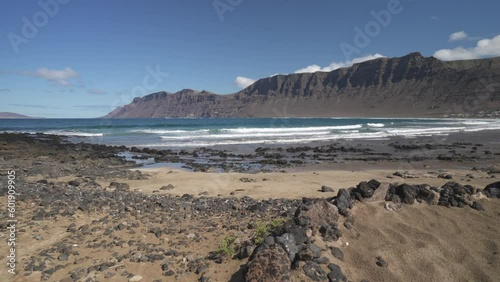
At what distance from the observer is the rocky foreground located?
4773mm

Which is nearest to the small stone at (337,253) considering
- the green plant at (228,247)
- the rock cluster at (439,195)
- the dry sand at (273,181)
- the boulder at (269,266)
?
the boulder at (269,266)

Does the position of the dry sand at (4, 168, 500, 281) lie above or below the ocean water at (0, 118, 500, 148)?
above

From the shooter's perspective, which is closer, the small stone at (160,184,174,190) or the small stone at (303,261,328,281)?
the small stone at (303,261,328,281)

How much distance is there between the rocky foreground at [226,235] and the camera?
4.77 m

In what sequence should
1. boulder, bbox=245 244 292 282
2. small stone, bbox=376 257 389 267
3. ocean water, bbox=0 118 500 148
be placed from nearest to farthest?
boulder, bbox=245 244 292 282 < small stone, bbox=376 257 389 267 < ocean water, bbox=0 118 500 148

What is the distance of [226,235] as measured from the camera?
20.5ft

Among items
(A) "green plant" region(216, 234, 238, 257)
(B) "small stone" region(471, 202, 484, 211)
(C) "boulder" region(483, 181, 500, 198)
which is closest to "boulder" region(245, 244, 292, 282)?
(A) "green plant" region(216, 234, 238, 257)

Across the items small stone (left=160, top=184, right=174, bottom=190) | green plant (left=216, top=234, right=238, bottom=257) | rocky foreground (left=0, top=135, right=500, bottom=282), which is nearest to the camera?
rocky foreground (left=0, top=135, right=500, bottom=282)

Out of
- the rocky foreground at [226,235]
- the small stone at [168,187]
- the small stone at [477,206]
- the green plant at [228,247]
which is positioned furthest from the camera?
the small stone at [168,187]

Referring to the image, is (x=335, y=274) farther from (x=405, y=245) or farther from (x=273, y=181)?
(x=273, y=181)

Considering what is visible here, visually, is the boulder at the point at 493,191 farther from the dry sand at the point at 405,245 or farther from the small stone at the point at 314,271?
the small stone at the point at 314,271

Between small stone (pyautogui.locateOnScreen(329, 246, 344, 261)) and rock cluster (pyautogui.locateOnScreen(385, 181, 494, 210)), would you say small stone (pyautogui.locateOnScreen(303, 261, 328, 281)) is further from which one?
rock cluster (pyautogui.locateOnScreen(385, 181, 494, 210))

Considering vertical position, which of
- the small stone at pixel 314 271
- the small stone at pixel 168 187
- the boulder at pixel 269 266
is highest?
the boulder at pixel 269 266

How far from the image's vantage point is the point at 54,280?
495cm
